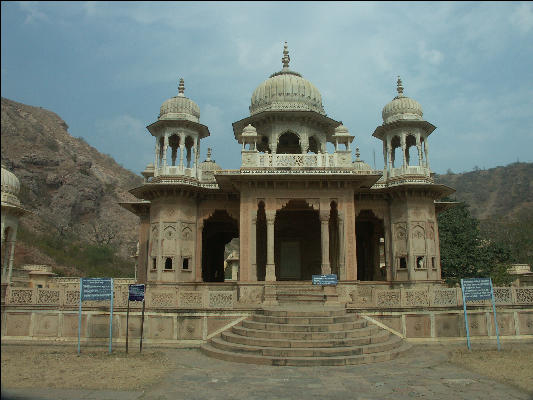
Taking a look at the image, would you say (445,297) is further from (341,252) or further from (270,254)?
(270,254)

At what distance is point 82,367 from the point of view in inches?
448

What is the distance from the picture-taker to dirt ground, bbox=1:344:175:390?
9594 mm

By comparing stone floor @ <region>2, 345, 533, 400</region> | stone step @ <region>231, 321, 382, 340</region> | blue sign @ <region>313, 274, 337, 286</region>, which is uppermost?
blue sign @ <region>313, 274, 337, 286</region>

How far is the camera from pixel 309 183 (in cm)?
2011

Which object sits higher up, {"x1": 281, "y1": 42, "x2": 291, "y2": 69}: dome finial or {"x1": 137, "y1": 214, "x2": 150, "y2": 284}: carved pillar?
{"x1": 281, "y1": 42, "x2": 291, "y2": 69}: dome finial

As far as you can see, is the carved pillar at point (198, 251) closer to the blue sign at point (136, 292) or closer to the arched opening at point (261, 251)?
the arched opening at point (261, 251)

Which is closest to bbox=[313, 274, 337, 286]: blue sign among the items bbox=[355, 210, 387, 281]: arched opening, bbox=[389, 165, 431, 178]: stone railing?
bbox=[389, 165, 431, 178]: stone railing

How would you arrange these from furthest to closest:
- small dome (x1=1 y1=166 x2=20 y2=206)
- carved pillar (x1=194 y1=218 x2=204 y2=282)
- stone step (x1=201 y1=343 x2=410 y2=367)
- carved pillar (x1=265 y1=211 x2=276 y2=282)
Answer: carved pillar (x1=194 y1=218 x2=204 y2=282)
carved pillar (x1=265 y1=211 x2=276 y2=282)
small dome (x1=1 y1=166 x2=20 y2=206)
stone step (x1=201 y1=343 x2=410 y2=367)

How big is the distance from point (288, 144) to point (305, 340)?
51.3ft

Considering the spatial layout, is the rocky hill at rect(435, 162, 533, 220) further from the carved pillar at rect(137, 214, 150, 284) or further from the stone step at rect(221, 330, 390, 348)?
the stone step at rect(221, 330, 390, 348)

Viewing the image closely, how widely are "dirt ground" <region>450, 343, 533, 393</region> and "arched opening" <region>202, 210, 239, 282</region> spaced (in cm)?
1471

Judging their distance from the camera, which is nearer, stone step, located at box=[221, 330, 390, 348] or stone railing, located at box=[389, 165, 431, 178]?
stone step, located at box=[221, 330, 390, 348]

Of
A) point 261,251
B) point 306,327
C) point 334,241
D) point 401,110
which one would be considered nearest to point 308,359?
point 306,327

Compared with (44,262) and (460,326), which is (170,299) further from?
(44,262)
